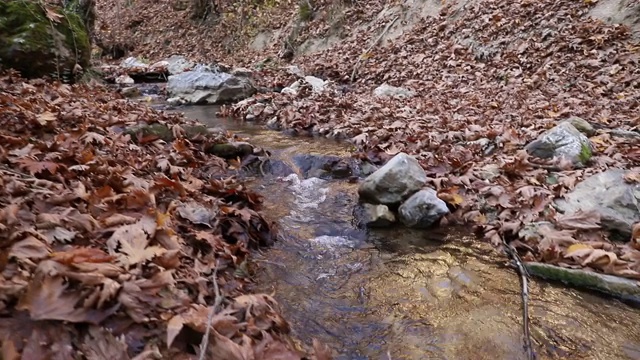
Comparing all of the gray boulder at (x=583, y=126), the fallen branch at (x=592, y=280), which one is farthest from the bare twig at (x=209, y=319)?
the gray boulder at (x=583, y=126)

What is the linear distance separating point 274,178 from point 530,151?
10.7ft

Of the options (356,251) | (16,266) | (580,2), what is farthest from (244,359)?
(580,2)

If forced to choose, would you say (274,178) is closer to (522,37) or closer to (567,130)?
(567,130)

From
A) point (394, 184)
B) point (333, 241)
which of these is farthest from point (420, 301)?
point (394, 184)

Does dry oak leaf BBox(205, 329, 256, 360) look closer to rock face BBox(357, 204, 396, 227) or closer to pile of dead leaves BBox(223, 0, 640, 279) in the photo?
rock face BBox(357, 204, 396, 227)

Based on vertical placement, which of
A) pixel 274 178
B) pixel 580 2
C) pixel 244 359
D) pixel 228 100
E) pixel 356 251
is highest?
pixel 580 2

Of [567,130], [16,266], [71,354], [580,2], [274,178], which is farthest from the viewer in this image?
[580,2]

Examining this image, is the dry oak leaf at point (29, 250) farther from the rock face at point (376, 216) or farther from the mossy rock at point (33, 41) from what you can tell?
the mossy rock at point (33, 41)

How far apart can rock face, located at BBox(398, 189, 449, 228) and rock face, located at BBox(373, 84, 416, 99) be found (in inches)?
202

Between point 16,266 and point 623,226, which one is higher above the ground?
point 16,266

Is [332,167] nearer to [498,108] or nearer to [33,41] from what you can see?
[498,108]

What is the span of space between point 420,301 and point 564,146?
3089 mm

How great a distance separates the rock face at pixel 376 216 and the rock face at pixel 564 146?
211cm

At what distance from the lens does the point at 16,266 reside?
1.90 m
